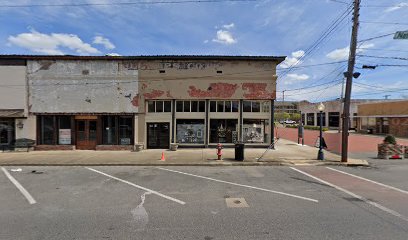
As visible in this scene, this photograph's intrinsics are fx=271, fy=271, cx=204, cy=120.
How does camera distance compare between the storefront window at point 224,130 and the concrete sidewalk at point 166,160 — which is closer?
the concrete sidewalk at point 166,160

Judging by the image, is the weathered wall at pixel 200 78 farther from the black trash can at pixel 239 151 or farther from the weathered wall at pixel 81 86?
the black trash can at pixel 239 151

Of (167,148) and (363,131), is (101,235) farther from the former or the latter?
(363,131)

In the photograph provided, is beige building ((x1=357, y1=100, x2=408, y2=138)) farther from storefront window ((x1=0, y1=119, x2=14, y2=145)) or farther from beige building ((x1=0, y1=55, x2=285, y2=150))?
storefront window ((x1=0, y1=119, x2=14, y2=145))

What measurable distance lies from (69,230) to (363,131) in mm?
48599

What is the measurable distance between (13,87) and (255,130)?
17669mm

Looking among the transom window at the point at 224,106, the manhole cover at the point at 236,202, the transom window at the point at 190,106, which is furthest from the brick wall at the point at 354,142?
the manhole cover at the point at 236,202

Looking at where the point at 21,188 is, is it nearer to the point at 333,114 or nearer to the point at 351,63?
the point at 351,63

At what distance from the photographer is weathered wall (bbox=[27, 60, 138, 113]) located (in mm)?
19359

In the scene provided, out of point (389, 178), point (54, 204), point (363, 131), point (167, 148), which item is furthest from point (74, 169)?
point (363, 131)

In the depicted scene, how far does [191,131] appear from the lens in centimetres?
2002

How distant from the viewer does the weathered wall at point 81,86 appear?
1936cm

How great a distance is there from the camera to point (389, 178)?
11156 mm

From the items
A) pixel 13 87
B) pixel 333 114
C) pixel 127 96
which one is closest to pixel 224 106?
pixel 127 96

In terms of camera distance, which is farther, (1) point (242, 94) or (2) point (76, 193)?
(1) point (242, 94)
